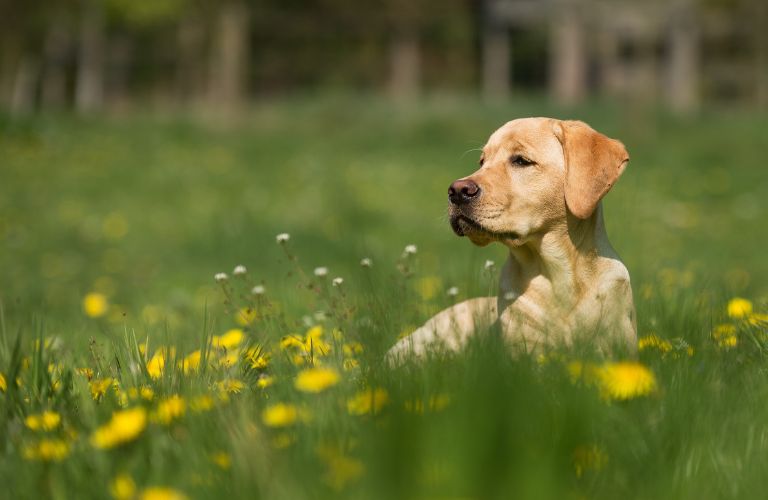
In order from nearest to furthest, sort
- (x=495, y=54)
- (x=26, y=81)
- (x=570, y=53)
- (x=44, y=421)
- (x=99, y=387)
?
(x=44, y=421) → (x=99, y=387) → (x=570, y=53) → (x=495, y=54) → (x=26, y=81)

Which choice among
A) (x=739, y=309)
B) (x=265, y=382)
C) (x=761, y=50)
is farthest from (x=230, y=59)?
(x=265, y=382)

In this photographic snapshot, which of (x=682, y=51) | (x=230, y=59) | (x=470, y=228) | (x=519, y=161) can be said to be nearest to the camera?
(x=470, y=228)

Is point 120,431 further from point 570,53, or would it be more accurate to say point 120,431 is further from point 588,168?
point 570,53

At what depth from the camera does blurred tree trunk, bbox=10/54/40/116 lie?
2967 cm

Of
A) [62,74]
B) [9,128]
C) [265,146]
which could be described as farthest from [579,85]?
[62,74]

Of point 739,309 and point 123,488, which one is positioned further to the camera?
point 739,309

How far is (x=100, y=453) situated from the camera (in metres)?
2.08

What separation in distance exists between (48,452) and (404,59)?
2490cm

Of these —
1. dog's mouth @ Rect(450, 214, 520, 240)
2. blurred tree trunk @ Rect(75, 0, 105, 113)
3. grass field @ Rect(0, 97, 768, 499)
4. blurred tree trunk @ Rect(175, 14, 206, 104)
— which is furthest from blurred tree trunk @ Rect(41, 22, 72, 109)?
dog's mouth @ Rect(450, 214, 520, 240)

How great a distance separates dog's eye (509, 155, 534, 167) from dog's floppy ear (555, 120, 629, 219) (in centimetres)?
17

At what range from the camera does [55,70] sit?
3241 cm

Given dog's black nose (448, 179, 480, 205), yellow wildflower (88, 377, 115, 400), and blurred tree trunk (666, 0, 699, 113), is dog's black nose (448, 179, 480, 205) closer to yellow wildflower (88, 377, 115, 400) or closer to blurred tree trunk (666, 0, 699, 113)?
yellow wildflower (88, 377, 115, 400)

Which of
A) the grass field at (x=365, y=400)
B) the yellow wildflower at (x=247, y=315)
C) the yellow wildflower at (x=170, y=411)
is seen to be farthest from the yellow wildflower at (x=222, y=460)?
the yellow wildflower at (x=247, y=315)

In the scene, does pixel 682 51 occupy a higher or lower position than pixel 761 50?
lower
